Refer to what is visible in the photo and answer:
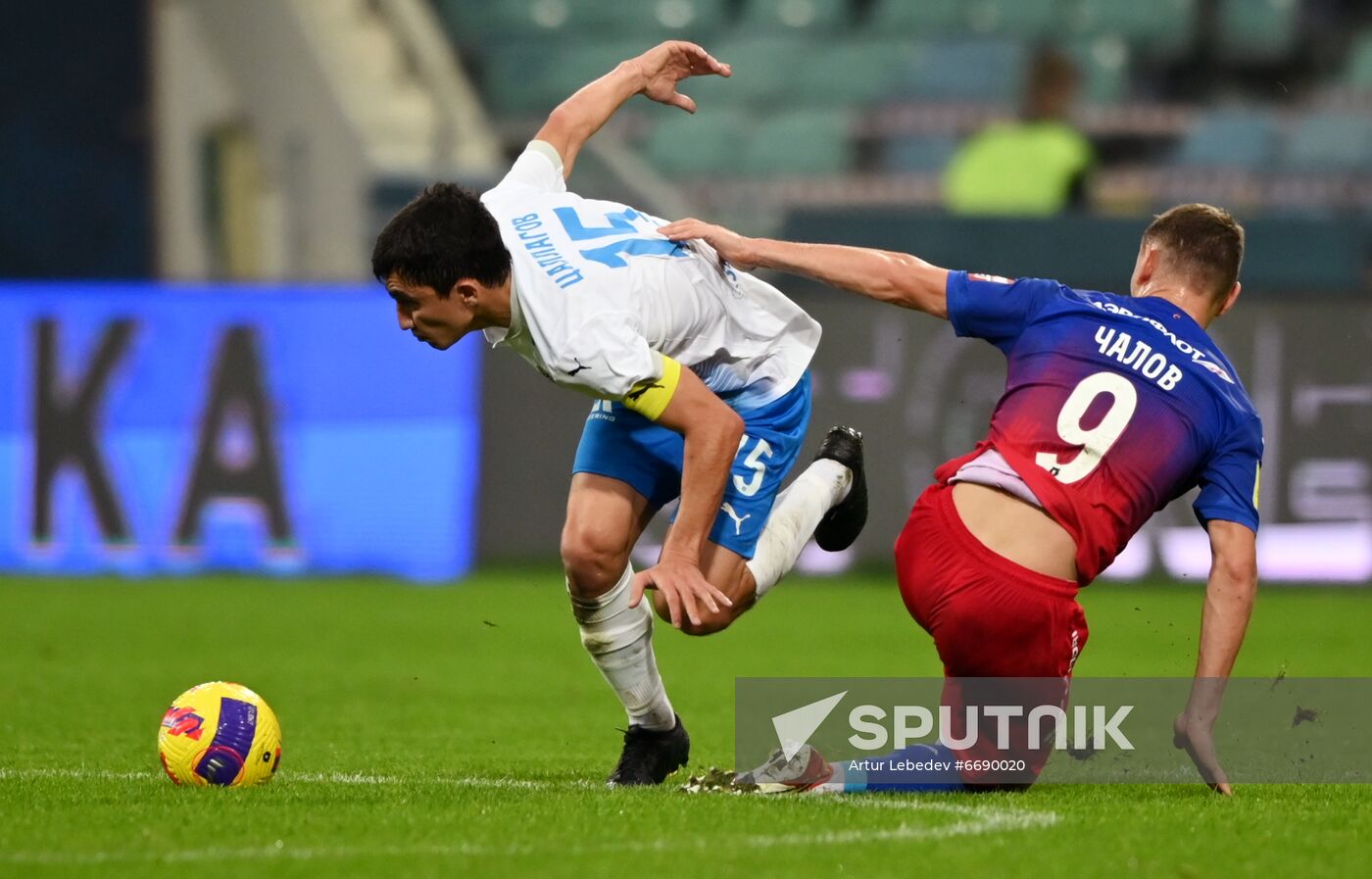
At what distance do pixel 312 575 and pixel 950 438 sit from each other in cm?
382

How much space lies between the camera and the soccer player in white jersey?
16.2ft

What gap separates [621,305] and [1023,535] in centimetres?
115

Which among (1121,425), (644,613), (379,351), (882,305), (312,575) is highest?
(1121,425)

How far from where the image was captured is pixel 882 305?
11578mm

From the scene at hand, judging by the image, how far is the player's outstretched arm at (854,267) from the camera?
5184 millimetres

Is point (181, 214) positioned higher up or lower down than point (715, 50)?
lower down

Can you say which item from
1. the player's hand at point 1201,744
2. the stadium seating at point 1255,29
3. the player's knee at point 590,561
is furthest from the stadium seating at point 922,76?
the player's hand at point 1201,744

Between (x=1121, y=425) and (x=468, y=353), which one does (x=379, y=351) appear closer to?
(x=468, y=353)

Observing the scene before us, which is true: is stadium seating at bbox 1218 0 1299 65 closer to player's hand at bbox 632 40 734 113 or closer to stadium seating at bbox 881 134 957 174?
stadium seating at bbox 881 134 957 174

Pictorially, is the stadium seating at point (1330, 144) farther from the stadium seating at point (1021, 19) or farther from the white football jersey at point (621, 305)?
the white football jersey at point (621, 305)

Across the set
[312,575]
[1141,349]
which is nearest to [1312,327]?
[312,575]

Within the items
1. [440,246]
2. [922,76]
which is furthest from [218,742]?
[922,76]

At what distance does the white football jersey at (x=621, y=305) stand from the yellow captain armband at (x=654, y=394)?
21 millimetres

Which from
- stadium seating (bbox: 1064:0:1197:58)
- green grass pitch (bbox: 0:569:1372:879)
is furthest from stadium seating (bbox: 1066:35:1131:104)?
green grass pitch (bbox: 0:569:1372:879)
